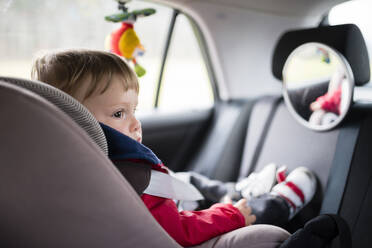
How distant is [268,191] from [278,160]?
0.75 ft

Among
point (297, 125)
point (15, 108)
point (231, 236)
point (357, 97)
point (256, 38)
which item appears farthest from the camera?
point (256, 38)

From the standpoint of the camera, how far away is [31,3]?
6.35 ft

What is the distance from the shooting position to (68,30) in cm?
216

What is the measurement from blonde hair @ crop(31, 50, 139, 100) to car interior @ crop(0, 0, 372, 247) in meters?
0.22

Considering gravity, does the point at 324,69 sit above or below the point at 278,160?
above

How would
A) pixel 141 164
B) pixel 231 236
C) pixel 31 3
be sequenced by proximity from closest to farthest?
pixel 141 164 < pixel 231 236 < pixel 31 3

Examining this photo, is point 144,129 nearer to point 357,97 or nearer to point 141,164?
point 357,97

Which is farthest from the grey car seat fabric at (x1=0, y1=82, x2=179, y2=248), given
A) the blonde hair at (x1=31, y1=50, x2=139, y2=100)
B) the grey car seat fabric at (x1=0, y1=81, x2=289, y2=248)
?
the blonde hair at (x1=31, y1=50, x2=139, y2=100)

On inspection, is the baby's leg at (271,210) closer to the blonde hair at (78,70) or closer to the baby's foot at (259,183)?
the baby's foot at (259,183)

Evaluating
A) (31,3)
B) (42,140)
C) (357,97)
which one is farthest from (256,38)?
(42,140)

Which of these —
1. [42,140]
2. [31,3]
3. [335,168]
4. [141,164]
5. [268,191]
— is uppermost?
[31,3]

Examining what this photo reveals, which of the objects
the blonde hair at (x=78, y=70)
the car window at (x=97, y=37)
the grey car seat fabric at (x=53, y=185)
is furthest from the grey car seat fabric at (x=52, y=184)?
the car window at (x=97, y=37)

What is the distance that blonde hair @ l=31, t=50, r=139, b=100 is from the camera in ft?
2.71

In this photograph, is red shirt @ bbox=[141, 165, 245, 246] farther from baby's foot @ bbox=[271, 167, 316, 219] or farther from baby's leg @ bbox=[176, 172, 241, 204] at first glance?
baby's leg @ bbox=[176, 172, 241, 204]
